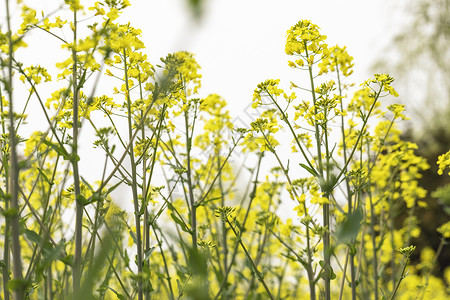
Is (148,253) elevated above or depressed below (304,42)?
below

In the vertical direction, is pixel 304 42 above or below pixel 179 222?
above

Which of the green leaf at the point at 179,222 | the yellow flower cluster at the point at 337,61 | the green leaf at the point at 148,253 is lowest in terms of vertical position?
the green leaf at the point at 148,253

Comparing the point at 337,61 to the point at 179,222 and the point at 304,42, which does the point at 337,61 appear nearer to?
the point at 304,42

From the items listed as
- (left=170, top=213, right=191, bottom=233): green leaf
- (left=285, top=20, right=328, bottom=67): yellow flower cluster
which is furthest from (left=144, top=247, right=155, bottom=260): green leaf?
(left=285, top=20, right=328, bottom=67): yellow flower cluster

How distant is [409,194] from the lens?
431 centimetres

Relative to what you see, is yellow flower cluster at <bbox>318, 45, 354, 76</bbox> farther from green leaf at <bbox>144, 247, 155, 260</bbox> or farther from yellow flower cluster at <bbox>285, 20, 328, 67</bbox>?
green leaf at <bbox>144, 247, 155, 260</bbox>

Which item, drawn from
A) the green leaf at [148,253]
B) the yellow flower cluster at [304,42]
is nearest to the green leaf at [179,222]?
the green leaf at [148,253]

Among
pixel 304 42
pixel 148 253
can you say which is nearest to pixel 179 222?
pixel 148 253

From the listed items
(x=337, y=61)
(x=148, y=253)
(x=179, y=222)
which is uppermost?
(x=337, y=61)

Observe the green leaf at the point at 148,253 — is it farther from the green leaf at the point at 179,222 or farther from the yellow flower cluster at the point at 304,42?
the yellow flower cluster at the point at 304,42

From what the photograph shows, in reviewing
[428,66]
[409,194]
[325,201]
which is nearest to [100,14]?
[325,201]

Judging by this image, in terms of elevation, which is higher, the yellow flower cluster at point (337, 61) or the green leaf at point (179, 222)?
the yellow flower cluster at point (337, 61)

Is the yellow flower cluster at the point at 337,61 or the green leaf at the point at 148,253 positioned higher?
the yellow flower cluster at the point at 337,61

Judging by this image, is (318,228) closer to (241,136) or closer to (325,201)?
(325,201)
